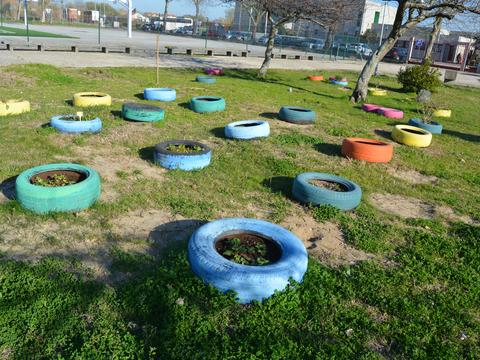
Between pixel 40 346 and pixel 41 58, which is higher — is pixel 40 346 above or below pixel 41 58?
below

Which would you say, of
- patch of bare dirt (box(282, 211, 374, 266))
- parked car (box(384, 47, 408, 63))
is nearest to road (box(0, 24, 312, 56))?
parked car (box(384, 47, 408, 63))

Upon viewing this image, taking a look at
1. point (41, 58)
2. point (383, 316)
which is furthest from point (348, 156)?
point (41, 58)

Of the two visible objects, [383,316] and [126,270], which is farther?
[126,270]

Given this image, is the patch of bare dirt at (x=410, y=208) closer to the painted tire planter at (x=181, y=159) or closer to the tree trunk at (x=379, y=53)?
the painted tire planter at (x=181, y=159)

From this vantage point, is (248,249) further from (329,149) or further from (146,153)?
(329,149)

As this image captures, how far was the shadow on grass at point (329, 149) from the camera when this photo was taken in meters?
8.40

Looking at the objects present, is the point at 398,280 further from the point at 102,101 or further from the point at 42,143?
the point at 102,101

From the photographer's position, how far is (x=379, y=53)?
14562mm

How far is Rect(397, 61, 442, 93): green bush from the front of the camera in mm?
18719

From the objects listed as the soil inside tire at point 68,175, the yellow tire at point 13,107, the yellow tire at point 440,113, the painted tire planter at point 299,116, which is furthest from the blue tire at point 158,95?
the yellow tire at point 440,113

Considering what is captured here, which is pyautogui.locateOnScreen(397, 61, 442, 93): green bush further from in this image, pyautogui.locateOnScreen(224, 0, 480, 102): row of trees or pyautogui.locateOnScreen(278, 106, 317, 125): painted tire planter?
pyautogui.locateOnScreen(278, 106, 317, 125): painted tire planter

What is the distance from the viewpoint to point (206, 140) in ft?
28.2

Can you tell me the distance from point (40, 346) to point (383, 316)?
2.87 meters

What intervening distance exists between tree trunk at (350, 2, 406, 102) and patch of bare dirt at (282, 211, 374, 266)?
35.2ft
